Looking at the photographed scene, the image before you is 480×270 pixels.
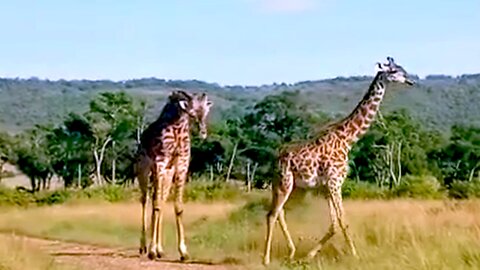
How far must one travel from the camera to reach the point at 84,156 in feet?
187

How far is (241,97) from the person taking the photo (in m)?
114

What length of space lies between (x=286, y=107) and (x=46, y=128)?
56.0 ft

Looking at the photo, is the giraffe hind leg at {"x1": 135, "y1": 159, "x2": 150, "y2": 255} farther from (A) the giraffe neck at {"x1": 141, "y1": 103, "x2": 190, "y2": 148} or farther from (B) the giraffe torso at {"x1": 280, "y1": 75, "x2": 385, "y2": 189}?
(B) the giraffe torso at {"x1": 280, "y1": 75, "x2": 385, "y2": 189}

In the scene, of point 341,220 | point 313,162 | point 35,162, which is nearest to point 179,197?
point 313,162

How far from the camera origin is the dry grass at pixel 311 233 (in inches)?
362

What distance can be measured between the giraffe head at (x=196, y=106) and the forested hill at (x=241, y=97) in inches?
2317

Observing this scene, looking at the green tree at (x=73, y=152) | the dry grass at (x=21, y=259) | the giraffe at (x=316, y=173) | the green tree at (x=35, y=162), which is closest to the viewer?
the dry grass at (x=21, y=259)

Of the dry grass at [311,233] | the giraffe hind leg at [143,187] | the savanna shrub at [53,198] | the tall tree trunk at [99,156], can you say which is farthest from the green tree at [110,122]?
the giraffe hind leg at [143,187]

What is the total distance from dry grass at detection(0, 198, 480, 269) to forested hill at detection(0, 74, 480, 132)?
166ft

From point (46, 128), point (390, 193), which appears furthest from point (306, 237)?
point (46, 128)

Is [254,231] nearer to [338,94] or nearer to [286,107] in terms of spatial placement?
A: [286,107]

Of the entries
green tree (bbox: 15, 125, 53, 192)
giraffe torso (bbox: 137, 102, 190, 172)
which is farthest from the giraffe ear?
green tree (bbox: 15, 125, 53, 192)

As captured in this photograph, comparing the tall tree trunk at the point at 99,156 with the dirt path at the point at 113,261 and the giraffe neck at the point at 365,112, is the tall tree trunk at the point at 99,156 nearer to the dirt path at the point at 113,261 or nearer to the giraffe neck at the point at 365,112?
the dirt path at the point at 113,261

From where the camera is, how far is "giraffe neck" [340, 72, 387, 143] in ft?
42.0
